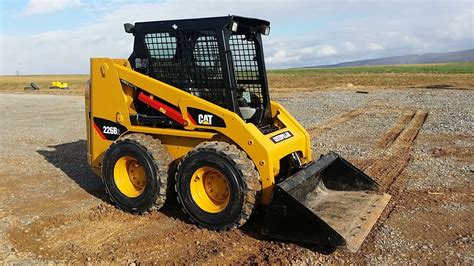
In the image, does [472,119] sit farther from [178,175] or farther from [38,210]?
[38,210]

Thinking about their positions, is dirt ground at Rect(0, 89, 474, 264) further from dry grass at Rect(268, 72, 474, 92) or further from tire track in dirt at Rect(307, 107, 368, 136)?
dry grass at Rect(268, 72, 474, 92)

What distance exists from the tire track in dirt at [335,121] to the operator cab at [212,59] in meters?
5.67

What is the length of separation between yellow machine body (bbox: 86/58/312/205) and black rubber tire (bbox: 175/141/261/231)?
0.17 m

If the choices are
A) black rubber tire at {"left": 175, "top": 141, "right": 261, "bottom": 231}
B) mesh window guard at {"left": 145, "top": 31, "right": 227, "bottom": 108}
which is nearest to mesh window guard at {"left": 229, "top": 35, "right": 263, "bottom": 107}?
mesh window guard at {"left": 145, "top": 31, "right": 227, "bottom": 108}

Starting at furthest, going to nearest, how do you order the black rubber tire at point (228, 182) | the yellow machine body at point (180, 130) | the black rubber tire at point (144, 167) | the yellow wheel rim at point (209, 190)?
the black rubber tire at point (144, 167), the yellow wheel rim at point (209, 190), the yellow machine body at point (180, 130), the black rubber tire at point (228, 182)

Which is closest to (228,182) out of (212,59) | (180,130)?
(180,130)

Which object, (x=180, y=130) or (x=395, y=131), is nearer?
(x=180, y=130)

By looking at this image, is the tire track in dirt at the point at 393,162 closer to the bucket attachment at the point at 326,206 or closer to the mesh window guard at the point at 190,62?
the bucket attachment at the point at 326,206

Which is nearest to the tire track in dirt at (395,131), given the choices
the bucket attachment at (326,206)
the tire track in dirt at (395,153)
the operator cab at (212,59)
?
the tire track in dirt at (395,153)

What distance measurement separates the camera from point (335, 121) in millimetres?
13633

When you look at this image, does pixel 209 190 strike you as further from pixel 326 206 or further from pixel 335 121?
pixel 335 121

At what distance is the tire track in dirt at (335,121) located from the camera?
472 inches

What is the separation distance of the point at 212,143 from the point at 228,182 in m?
0.49

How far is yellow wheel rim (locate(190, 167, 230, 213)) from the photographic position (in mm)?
5137
